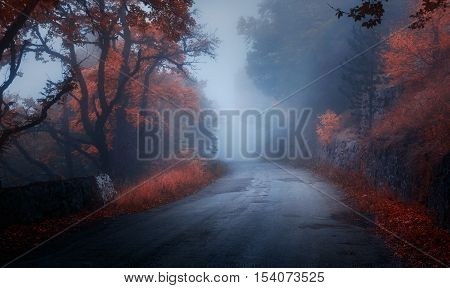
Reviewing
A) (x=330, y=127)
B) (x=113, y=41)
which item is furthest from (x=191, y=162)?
(x=330, y=127)

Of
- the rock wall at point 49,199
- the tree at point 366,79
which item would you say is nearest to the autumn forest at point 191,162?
the rock wall at point 49,199

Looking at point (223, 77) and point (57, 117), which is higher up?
point (223, 77)

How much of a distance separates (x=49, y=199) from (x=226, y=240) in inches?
259

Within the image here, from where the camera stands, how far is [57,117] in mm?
31781

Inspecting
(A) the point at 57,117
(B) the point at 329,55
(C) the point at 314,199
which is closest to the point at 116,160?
(A) the point at 57,117

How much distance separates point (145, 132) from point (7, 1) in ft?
55.2

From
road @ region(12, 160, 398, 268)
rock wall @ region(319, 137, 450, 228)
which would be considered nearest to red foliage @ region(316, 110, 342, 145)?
rock wall @ region(319, 137, 450, 228)

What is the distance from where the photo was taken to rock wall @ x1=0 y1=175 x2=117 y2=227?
36.1ft

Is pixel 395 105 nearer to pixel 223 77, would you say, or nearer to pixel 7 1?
pixel 7 1

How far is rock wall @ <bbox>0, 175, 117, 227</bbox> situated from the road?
5.59 feet

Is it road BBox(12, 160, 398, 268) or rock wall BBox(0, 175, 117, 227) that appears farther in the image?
rock wall BBox(0, 175, 117, 227)
